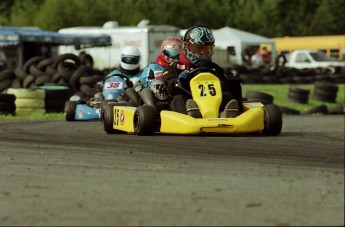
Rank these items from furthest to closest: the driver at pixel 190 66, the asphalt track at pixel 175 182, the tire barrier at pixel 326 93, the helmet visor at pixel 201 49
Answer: the tire barrier at pixel 326 93 < the helmet visor at pixel 201 49 < the driver at pixel 190 66 < the asphalt track at pixel 175 182

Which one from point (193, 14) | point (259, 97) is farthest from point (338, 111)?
point (193, 14)

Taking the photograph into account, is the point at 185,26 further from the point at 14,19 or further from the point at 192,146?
the point at 192,146

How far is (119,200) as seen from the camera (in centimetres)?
532

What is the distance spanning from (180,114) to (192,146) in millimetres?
1464

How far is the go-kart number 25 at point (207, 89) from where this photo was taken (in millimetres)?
10125

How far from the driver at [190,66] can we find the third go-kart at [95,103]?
2.94m

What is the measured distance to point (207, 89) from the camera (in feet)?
33.3

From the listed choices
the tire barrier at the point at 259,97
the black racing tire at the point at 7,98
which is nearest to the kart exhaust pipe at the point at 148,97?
the black racing tire at the point at 7,98

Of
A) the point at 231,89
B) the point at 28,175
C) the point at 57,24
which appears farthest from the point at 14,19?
the point at 28,175

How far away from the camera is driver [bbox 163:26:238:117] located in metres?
10.3

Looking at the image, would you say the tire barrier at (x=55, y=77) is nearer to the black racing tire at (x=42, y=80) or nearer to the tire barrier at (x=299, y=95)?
the black racing tire at (x=42, y=80)

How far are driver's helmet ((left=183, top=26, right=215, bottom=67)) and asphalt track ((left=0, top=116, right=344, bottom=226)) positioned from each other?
158 centimetres

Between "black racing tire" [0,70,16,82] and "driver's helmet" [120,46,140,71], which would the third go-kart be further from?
"black racing tire" [0,70,16,82]

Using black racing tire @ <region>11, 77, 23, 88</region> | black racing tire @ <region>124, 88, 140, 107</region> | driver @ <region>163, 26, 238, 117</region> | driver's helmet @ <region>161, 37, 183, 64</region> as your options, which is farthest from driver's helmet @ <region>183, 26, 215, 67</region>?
black racing tire @ <region>11, 77, 23, 88</region>
